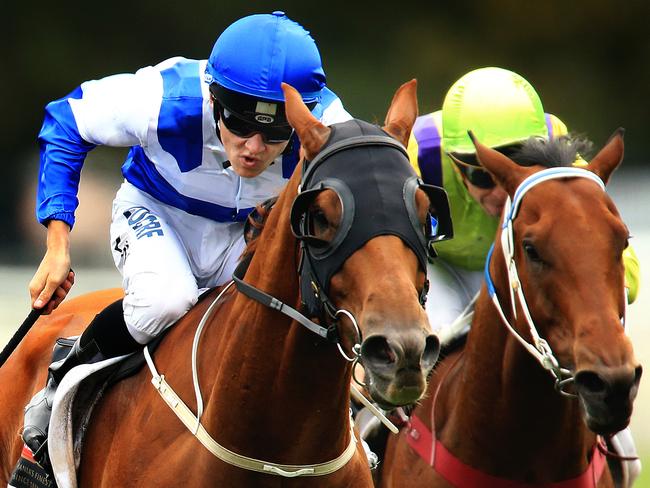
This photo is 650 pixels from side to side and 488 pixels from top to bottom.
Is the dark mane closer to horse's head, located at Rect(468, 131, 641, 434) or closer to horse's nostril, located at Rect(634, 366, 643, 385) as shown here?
horse's head, located at Rect(468, 131, 641, 434)

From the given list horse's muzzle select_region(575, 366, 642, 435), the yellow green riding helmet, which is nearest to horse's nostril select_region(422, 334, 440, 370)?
horse's muzzle select_region(575, 366, 642, 435)

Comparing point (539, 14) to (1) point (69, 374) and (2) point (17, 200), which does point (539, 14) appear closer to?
(2) point (17, 200)

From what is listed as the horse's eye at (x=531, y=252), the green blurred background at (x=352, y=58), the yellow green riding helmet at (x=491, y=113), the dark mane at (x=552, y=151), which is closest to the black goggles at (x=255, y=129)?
the horse's eye at (x=531, y=252)

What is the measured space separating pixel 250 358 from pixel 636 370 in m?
1.13

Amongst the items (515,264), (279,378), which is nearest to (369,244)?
(279,378)

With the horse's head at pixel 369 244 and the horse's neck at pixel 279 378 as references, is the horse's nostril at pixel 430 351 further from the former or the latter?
the horse's neck at pixel 279 378

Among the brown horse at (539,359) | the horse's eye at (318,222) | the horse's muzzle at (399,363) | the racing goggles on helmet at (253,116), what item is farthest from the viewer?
the racing goggles on helmet at (253,116)

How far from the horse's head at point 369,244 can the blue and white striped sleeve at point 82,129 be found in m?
1.09

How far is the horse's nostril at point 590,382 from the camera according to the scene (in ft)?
12.7

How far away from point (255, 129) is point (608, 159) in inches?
47.2

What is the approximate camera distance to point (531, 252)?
423 centimetres

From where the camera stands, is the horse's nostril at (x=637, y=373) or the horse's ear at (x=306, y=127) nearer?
the horse's ear at (x=306, y=127)

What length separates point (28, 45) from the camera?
1314cm

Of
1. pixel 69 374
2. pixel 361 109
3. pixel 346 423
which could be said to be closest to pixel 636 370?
pixel 346 423
